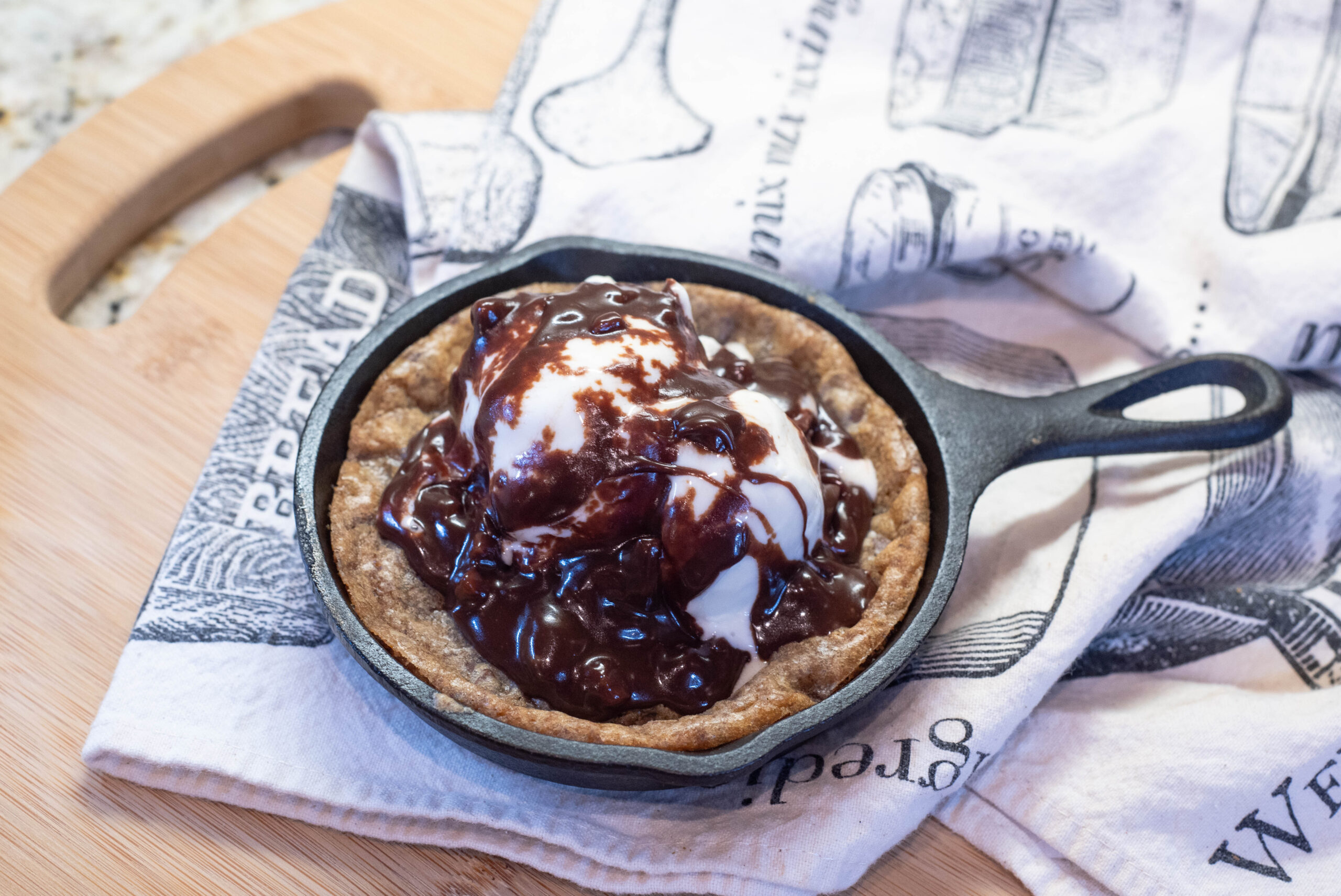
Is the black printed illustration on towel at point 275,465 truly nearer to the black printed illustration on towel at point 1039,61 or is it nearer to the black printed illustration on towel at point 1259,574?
the black printed illustration on towel at point 1039,61

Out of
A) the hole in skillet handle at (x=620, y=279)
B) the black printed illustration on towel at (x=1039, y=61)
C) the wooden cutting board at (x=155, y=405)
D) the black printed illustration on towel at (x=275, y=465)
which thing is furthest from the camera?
the black printed illustration on towel at (x=1039, y=61)

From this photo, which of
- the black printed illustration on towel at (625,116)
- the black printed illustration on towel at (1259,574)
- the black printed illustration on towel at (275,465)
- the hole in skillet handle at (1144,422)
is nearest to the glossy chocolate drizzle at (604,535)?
the black printed illustration on towel at (275,465)

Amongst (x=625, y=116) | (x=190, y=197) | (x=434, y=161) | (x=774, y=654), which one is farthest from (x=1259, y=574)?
(x=190, y=197)

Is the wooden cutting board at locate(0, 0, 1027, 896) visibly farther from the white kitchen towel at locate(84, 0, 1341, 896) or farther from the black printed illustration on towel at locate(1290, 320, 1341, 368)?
the black printed illustration on towel at locate(1290, 320, 1341, 368)

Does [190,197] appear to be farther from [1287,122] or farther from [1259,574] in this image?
[1287,122]

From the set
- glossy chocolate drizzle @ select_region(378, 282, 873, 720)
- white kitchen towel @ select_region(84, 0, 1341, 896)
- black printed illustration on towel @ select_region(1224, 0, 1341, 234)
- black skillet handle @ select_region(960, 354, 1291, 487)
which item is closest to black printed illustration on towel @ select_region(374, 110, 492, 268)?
white kitchen towel @ select_region(84, 0, 1341, 896)

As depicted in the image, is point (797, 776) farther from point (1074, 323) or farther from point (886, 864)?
point (1074, 323)

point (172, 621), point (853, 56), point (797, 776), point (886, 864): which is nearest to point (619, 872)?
point (797, 776)
